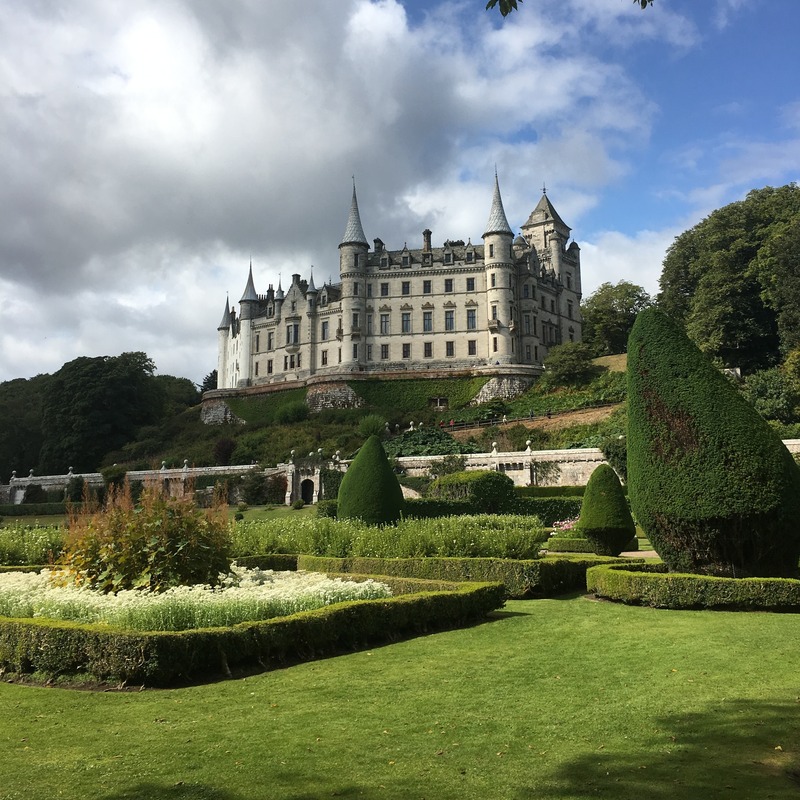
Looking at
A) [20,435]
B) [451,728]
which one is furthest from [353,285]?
[451,728]

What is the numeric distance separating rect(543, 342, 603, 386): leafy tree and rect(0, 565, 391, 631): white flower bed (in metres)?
49.3

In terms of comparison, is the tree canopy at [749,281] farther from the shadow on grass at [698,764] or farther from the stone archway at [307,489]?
the shadow on grass at [698,764]

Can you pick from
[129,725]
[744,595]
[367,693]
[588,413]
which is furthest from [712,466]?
[588,413]

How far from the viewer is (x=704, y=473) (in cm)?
1226

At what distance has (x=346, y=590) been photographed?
11453 mm

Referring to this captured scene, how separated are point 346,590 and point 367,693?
395cm

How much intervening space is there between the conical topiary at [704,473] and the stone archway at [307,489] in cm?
3604

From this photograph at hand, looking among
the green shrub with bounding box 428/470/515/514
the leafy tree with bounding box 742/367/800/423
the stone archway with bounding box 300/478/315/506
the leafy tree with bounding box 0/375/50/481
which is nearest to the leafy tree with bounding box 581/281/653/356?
the leafy tree with bounding box 742/367/800/423

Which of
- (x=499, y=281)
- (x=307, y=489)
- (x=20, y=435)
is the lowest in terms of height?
(x=307, y=489)

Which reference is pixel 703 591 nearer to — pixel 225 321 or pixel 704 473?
pixel 704 473

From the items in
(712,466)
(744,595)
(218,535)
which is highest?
→ (712,466)

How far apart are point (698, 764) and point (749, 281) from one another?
166 feet

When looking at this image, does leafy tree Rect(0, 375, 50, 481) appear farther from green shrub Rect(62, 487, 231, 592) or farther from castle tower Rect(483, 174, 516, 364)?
green shrub Rect(62, 487, 231, 592)

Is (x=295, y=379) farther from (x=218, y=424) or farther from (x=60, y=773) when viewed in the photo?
(x=60, y=773)
